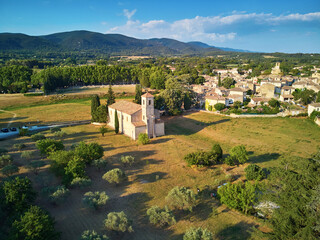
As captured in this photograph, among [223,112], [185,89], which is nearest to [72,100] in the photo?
[185,89]

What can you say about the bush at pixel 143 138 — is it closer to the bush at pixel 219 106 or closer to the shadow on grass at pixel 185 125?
the shadow on grass at pixel 185 125

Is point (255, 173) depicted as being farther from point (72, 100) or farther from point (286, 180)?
point (72, 100)

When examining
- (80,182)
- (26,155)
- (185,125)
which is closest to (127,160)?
(80,182)

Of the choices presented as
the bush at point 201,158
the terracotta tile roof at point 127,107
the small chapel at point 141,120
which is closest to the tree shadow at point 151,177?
the bush at point 201,158

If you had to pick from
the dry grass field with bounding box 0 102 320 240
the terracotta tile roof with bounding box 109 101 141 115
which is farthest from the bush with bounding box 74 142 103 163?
the terracotta tile roof with bounding box 109 101 141 115

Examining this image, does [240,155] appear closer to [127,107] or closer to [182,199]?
[182,199]

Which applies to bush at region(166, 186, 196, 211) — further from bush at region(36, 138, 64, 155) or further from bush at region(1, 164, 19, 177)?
bush at region(1, 164, 19, 177)
